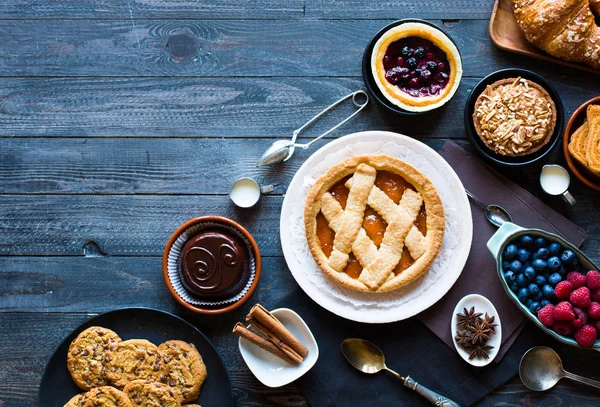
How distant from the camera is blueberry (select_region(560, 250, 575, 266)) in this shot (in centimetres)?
275

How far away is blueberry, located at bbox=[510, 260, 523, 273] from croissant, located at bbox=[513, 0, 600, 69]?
101 centimetres

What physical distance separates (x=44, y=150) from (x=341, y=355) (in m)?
1.81

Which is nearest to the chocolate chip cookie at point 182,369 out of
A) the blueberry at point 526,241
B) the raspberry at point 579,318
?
the blueberry at point 526,241

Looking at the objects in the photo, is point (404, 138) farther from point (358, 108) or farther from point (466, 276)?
point (466, 276)

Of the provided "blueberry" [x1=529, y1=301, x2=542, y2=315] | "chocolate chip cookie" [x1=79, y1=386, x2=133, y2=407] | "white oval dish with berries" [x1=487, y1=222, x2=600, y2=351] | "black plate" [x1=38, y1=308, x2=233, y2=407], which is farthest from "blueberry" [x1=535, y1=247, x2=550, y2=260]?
"chocolate chip cookie" [x1=79, y1=386, x2=133, y2=407]

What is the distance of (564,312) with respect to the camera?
8.77ft

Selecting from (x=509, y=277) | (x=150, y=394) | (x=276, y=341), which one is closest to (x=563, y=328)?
(x=509, y=277)

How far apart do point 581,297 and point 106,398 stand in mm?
2162

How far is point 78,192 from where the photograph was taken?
312 cm

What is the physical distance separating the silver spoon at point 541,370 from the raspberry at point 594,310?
11.2 inches

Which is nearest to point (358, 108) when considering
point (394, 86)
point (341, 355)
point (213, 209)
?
point (394, 86)

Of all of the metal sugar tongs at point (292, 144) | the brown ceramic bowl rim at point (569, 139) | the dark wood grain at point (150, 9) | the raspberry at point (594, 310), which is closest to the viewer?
the raspberry at point (594, 310)

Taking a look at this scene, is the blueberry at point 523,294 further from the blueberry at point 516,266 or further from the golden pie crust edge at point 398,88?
the golden pie crust edge at point 398,88

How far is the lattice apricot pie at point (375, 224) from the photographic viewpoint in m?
2.84
